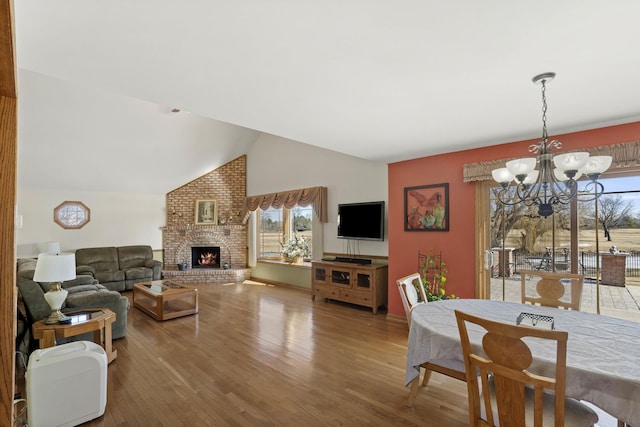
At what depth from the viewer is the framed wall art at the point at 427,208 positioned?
13.6 feet

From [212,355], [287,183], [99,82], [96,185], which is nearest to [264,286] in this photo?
[287,183]

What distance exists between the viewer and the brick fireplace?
799cm

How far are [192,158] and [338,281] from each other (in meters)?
4.32

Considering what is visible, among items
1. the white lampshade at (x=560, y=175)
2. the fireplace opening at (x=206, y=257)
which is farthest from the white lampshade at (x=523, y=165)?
the fireplace opening at (x=206, y=257)

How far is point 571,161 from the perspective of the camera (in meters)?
1.93

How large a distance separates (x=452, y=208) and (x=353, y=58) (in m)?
2.78

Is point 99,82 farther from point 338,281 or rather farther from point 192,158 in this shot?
point 192,158

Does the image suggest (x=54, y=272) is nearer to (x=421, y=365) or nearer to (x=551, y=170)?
(x=421, y=365)

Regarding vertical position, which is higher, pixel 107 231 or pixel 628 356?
pixel 107 231

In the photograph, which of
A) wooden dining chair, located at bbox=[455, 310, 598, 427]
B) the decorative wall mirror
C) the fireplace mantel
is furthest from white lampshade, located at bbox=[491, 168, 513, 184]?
the decorative wall mirror

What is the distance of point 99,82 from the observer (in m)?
2.18

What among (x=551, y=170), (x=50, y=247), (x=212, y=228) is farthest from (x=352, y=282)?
(x=50, y=247)

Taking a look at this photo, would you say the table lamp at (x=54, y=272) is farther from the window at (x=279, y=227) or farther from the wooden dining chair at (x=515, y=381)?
the window at (x=279, y=227)

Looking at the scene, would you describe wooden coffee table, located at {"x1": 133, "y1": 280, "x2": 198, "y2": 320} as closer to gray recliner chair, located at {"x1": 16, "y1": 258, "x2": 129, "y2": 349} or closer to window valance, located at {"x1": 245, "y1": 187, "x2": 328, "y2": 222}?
gray recliner chair, located at {"x1": 16, "y1": 258, "x2": 129, "y2": 349}
